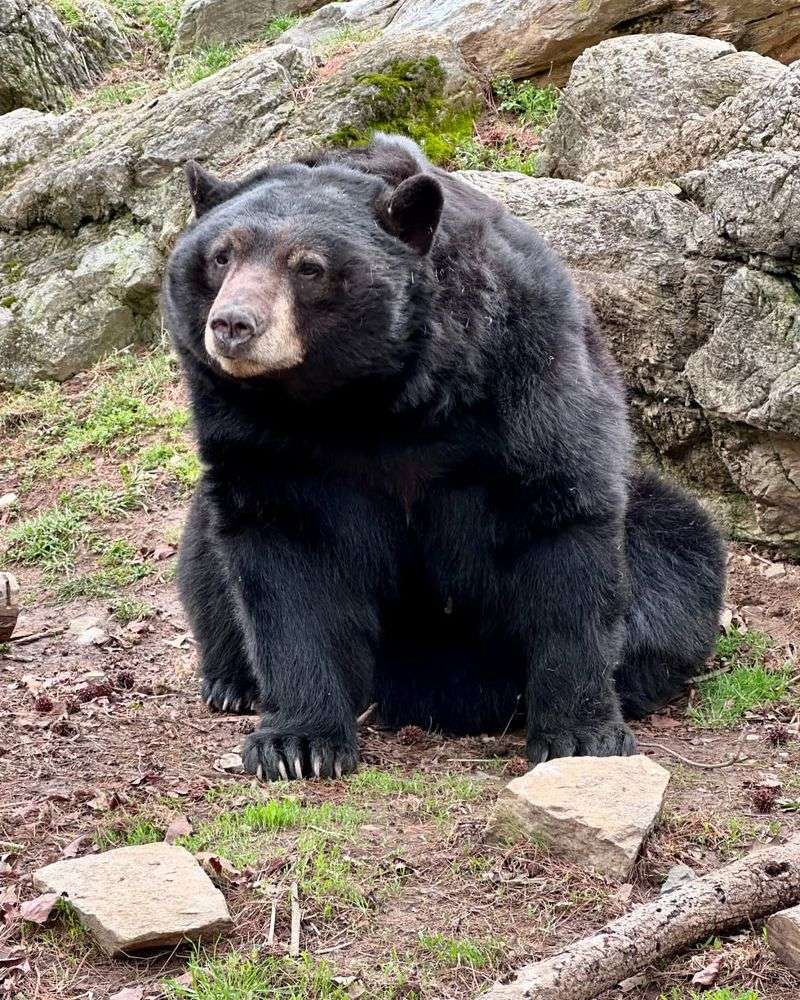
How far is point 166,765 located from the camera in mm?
4887

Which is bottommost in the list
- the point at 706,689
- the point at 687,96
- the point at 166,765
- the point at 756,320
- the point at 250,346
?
the point at 706,689

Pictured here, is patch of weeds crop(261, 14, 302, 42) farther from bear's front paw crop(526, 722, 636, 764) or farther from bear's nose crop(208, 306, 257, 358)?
bear's front paw crop(526, 722, 636, 764)

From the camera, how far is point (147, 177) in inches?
450

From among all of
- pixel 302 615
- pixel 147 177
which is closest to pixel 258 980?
pixel 302 615

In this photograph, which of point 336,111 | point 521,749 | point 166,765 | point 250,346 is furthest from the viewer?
point 336,111

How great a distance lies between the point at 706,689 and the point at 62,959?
11.5 ft

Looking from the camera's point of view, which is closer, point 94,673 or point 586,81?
point 94,673

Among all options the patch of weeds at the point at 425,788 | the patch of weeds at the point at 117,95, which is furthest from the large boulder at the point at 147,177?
the patch of weeds at the point at 425,788

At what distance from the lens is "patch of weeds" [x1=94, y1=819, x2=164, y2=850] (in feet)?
13.4

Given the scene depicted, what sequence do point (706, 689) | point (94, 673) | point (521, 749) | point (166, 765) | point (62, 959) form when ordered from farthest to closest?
point (94, 673)
point (706, 689)
point (521, 749)
point (166, 765)
point (62, 959)

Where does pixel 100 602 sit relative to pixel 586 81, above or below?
below

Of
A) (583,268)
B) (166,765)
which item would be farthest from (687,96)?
(166,765)

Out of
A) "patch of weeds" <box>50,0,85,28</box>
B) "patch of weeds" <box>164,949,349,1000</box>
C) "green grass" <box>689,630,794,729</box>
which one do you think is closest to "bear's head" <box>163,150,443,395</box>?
"patch of weeds" <box>164,949,349,1000</box>

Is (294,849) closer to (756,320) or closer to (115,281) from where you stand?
(756,320)
